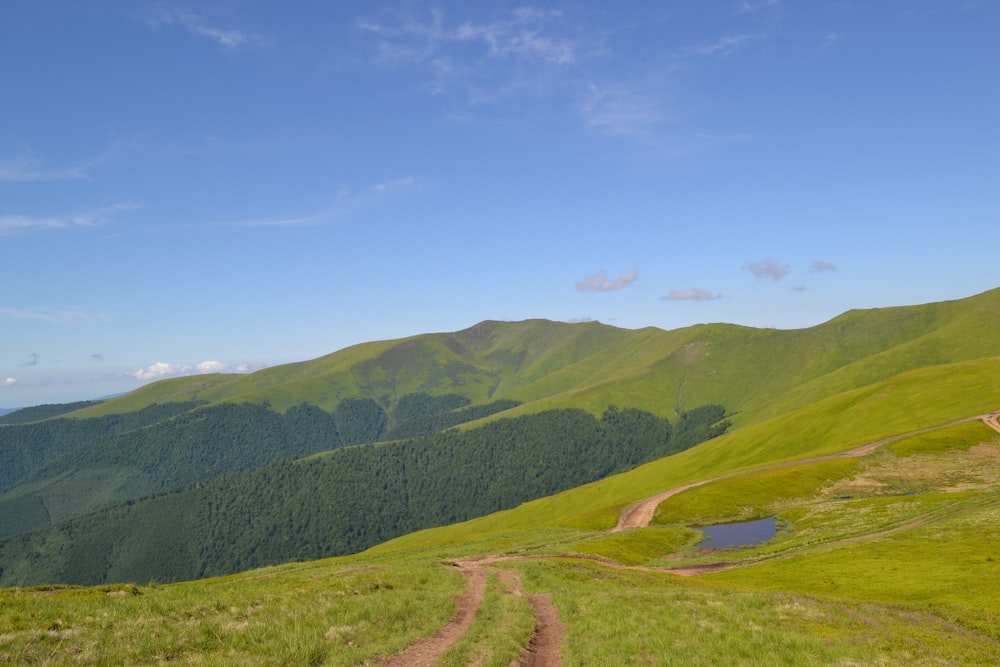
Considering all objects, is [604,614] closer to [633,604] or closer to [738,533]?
[633,604]

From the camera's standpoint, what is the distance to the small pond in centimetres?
7506

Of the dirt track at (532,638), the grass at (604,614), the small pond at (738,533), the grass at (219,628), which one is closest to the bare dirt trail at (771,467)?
the small pond at (738,533)

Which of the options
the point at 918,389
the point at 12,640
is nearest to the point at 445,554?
the point at 12,640

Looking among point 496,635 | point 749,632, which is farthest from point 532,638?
point 749,632

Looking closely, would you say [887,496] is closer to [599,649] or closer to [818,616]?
[818,616]

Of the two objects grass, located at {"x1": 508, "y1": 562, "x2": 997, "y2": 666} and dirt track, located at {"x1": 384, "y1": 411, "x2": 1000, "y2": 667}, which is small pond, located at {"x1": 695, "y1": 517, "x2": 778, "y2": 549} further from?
grass, located at {"x1": 508, "y1": 562, "x2": 997, "y2": 666}

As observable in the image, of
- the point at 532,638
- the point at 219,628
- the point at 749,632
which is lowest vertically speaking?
the point at 532,638

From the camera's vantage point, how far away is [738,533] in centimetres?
8062

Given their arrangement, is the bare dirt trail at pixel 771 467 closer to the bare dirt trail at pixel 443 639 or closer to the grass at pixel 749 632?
the grass at pixel 749 632

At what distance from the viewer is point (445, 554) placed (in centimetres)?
7469

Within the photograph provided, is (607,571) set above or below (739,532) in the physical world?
above

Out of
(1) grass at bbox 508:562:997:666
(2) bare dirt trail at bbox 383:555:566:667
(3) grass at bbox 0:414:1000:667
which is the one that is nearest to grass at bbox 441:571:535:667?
(3) grass at bbox 0:414:1000:667

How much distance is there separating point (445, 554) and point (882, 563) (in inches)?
2087

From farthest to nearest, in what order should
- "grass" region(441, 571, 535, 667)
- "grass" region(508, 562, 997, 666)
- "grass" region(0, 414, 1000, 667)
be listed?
1. "grass" region(441, 571, 535, 667)
2. "grass" region(508, 562, 997, 666)
3. "grass" region(0, 414, 1000, 667)
